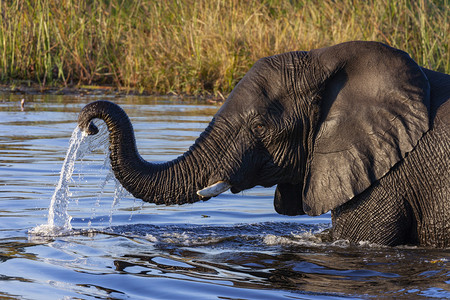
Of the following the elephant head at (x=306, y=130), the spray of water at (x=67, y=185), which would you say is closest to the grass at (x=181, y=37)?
the spray of water at (x=67, y=185)

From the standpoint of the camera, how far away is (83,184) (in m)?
8.65

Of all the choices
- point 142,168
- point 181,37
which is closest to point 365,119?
point 142,168

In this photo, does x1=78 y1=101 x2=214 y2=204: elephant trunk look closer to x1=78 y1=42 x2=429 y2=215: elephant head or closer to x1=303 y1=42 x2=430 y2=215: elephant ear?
x1=78 y1=42 x2=429 y2=215: elephant head

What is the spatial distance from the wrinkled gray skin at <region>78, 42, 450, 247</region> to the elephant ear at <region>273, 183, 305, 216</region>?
370mm

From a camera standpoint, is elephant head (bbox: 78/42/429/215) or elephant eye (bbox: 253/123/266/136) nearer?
elephant head (bbox: 78/42/429/215)

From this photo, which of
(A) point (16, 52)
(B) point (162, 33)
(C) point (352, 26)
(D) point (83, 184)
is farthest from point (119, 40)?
(D) point (83, 184)

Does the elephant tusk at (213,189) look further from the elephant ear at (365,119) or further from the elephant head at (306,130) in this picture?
the elephant ear at (365,119)

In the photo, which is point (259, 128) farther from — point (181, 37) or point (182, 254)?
point (181, 37)

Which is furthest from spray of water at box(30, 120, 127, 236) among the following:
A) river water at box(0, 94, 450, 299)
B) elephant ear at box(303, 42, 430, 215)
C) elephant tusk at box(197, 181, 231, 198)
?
elephant ear at box(303, 42, 430, 215)

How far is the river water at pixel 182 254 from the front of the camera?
475cm

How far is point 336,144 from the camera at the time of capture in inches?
217

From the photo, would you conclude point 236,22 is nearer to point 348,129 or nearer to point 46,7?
point 46,7

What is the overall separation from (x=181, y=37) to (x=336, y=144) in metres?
11.8

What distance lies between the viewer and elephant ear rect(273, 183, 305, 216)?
6.16 metres
